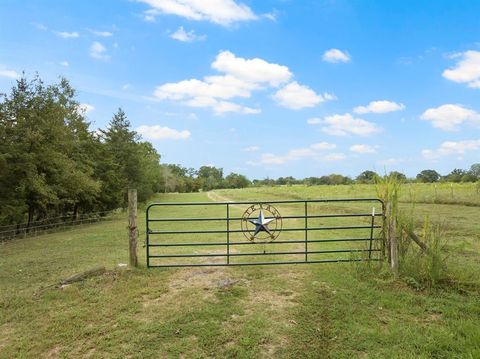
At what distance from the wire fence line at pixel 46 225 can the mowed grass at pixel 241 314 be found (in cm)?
1003

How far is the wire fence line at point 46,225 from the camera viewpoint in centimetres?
1523

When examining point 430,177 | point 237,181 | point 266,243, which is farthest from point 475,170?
point 237,181

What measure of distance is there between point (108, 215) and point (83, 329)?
2211cm

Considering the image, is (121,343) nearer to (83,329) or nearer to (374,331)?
(83,329)

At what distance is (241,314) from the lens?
15.4ft

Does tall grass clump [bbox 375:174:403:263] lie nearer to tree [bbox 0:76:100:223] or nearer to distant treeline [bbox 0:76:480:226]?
distant treeline [bbox 0:76:480:226]

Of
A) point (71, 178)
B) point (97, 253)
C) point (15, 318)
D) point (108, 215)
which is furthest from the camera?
Result: point (108, 215)

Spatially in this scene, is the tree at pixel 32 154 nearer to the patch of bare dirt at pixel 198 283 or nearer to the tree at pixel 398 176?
the patch of bare dirt at pixel 198 283

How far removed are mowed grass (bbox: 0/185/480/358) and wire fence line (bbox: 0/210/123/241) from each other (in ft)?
32.9

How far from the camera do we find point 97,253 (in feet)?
30.9

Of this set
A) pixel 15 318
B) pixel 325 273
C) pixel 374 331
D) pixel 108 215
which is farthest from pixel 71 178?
pixel 374 331

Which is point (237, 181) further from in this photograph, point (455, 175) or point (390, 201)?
point (390, 201)

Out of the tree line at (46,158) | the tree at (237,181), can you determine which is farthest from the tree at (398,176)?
the tree at (237,181)

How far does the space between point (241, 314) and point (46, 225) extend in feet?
51.6
